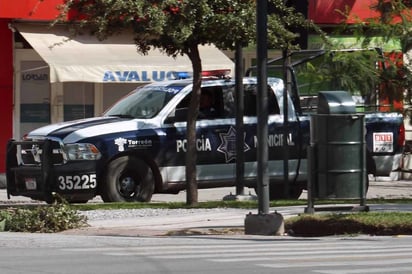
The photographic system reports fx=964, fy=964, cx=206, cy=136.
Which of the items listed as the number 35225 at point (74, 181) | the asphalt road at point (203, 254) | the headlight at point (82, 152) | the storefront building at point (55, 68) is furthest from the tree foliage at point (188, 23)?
the storefront building at point (55, 68)

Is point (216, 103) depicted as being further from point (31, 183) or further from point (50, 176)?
point (31, 183)

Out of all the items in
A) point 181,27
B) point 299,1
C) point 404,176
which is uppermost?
point 299,1

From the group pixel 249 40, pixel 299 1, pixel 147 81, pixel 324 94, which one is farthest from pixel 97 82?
pixel 324 94

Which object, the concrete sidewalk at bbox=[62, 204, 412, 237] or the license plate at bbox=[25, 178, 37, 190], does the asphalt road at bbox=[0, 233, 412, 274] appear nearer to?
the concrete sidewalk at bbox=[62, 204, 412, 237]

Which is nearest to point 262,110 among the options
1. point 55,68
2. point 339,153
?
point 339,153

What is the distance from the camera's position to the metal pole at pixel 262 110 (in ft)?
44.8

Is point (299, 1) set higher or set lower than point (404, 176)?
higher

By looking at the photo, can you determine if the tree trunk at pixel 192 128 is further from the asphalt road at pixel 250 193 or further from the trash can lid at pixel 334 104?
the asphalt road at pixel 250 193

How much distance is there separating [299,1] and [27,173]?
12.1 meters

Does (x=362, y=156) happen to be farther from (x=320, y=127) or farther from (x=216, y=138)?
(x=216, y=138)

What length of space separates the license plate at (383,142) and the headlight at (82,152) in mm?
5511

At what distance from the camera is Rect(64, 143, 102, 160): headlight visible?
16797mm

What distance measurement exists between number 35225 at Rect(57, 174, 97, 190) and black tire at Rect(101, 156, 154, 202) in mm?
335

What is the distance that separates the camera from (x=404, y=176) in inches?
1059
